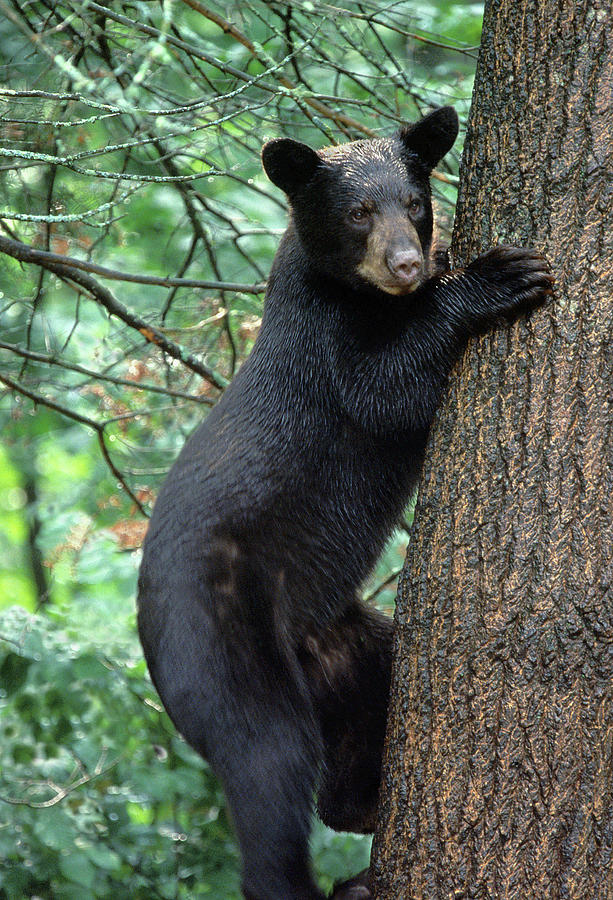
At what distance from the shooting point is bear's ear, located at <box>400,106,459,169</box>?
10.3ft

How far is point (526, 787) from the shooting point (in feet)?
6.84

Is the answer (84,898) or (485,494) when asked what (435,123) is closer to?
(485,494)

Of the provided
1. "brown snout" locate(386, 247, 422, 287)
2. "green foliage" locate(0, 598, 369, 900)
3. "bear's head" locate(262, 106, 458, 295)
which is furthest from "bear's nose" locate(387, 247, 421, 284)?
"green foliage" locate(0, 598, 369, 900)

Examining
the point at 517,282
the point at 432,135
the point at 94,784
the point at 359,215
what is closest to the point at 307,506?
the point at 359,215

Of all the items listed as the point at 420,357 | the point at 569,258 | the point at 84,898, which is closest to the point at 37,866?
the point at 84,898

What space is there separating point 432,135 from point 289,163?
509mm

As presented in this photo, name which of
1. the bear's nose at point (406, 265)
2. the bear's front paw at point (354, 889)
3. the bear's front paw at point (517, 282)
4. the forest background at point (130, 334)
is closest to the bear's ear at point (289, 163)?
the forest background at point (130, 334)

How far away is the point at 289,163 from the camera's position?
321 centimetres

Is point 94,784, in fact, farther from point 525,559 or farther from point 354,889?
point 525,559

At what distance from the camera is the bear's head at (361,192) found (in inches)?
121

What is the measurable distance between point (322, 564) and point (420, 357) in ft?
2.62

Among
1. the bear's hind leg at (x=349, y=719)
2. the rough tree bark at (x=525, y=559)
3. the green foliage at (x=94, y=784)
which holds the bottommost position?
the green foliage at (x=94, y=784)

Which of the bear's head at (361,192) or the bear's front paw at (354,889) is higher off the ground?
the bear's head at (361,192)

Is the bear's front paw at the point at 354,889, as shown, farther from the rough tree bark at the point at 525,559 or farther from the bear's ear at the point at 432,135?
the bear's ear at the point at 432,135
